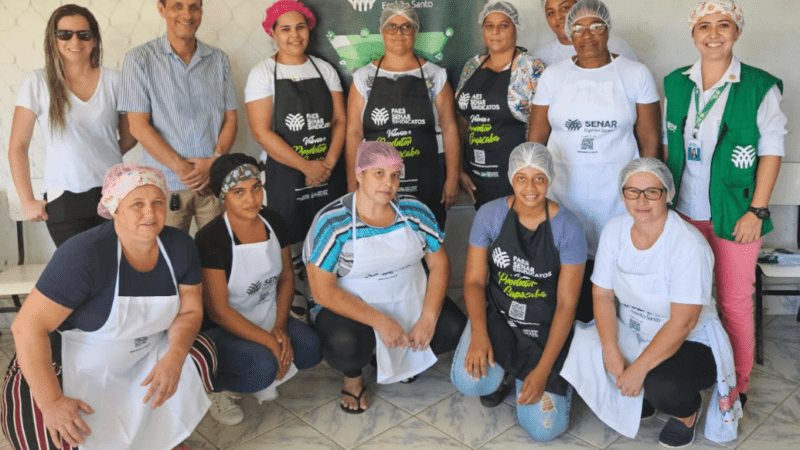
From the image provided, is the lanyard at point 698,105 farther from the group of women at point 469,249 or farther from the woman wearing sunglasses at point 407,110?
the woman wearing sunglasses at point 407,110

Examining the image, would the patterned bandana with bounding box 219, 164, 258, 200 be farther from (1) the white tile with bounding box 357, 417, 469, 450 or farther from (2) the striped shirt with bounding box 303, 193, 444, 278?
(1) the white tile with bounding box 357, 417, 469, 450

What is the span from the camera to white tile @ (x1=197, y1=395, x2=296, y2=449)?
2434mm

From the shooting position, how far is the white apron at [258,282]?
2.40 metres

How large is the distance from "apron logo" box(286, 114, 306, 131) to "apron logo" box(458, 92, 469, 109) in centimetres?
67

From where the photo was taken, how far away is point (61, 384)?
1.96m

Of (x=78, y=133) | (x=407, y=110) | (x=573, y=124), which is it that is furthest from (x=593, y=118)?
(x=78, y=133)

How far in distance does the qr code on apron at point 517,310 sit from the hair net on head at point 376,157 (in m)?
0.66

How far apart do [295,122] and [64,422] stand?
148 centimetres

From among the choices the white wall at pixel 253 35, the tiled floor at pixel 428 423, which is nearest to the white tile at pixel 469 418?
the tiled floor at pixel 428 423

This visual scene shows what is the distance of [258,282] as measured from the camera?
8.05 ft

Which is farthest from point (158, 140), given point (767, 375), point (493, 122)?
point (767, 375)

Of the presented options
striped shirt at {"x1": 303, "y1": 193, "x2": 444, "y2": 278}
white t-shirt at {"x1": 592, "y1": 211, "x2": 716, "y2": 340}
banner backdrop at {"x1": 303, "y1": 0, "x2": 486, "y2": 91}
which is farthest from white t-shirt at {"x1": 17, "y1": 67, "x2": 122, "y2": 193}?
white t-shirt at {"x1": 592, "y1": 211, "x2": 716, "y2": 340}

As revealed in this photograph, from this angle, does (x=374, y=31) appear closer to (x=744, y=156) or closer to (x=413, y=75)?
(x=413, y=75)

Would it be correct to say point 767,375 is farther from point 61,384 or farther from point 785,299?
point 61,384
